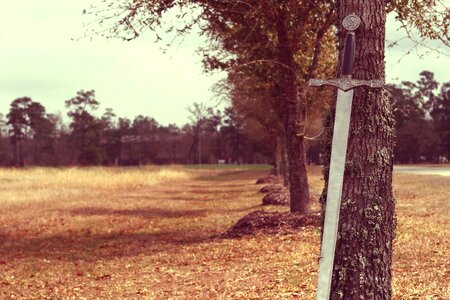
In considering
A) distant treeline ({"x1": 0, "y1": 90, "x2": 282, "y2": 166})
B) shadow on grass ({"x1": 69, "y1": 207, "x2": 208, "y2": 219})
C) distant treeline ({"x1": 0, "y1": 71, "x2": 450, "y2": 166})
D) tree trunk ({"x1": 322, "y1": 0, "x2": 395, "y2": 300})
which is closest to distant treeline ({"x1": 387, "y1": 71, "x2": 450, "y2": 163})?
distant treeline ({"x1": 0, "y1": 71, "x2": 450, "y2": 166})

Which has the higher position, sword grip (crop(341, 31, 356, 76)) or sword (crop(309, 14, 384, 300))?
sword grip (crop(341, 31, 356, 76))

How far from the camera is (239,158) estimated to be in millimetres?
127188

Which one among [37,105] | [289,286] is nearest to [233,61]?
[289,286]

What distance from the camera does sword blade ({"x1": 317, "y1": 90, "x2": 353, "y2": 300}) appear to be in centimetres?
490

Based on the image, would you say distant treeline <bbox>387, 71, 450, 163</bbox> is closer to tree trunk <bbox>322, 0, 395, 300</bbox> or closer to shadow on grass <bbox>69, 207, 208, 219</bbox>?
shadow on grass <bbox>69, 207, 208, 219</bbox>

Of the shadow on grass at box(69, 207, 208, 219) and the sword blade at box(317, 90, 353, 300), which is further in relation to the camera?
the shadow on grass at box(69, 207, 208, 219)

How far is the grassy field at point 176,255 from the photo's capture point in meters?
9.30

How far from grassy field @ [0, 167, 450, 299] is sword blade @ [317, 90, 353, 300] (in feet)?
10.8

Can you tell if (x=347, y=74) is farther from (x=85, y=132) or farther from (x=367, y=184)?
(x=85, y=132)

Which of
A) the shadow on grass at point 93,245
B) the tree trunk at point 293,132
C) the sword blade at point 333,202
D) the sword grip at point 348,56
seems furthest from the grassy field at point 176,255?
the sword grip at point 348,56

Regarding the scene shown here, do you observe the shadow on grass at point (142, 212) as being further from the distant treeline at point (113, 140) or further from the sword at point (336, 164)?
the distant treeline at point (113, 140)

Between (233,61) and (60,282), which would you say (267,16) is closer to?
(233,61)

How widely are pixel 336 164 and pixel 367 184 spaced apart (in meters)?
0.79

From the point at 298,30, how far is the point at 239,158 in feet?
364
